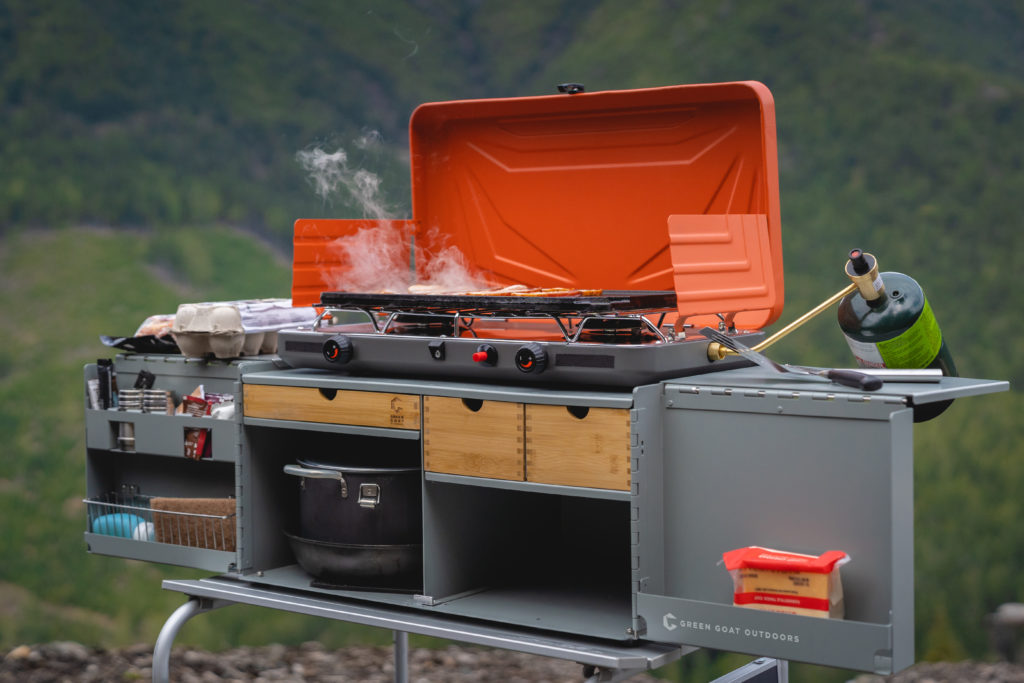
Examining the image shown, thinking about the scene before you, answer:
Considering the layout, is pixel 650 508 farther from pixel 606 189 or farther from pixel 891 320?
pixel 606 189

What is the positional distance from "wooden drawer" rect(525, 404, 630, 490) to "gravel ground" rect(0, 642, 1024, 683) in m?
3.61

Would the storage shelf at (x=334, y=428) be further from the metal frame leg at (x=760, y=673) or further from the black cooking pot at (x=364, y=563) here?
the metal frame leg at (x=760, y=673)

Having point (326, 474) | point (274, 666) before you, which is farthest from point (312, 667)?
point (326, 474)

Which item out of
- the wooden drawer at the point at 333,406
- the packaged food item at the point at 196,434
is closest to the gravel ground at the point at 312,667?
the packaged food item at the point at 196,434

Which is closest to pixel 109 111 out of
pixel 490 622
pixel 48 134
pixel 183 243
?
pixel 48 134

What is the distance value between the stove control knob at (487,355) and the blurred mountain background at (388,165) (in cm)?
410

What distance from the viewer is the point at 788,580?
2.38 meters

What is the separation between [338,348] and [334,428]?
0.21 meters

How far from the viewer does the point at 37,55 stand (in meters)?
8.43

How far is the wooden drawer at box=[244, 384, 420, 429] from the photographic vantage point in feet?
9.59

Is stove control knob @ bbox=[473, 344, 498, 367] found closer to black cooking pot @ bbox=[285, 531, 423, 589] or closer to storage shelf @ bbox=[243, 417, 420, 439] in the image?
storage shelf @ bbox=[243, 417, 420, 439]

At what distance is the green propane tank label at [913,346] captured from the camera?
2664mm

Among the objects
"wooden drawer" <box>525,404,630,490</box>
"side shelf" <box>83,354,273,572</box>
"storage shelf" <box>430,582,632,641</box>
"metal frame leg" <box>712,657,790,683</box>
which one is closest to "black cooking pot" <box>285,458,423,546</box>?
"storage shelf" <box>430,582,632,641</box>

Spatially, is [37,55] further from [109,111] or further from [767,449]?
[767,449]
